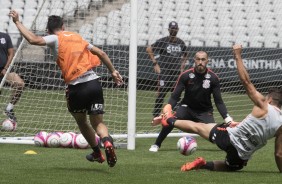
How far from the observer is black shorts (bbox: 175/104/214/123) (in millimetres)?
12281

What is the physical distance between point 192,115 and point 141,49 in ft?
26.8

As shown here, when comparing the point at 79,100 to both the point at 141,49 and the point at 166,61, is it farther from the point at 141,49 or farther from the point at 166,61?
the point at 141,49

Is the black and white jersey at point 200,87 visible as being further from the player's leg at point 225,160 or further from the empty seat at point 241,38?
the empty seat at point 241,38

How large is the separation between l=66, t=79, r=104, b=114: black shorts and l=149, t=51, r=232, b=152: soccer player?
8.73ft

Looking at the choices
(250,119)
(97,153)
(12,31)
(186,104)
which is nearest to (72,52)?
(97,153)

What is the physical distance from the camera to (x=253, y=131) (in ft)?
30.0

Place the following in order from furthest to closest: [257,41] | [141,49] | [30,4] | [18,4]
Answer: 1. [18,4]
2. [30,4]
3. [141,49]
4. [257,41]

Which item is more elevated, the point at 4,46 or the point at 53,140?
the point at 4,46

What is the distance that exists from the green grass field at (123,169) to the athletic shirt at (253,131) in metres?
0.33

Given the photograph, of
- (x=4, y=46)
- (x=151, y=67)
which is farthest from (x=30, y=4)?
(x=4, y=46)

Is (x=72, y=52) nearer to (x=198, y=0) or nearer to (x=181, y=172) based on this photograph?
(x=181, y=172)

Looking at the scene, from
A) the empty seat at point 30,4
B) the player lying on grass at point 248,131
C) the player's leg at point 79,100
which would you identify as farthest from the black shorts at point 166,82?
the empty seat at point 30,4

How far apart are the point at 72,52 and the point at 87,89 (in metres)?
0.49

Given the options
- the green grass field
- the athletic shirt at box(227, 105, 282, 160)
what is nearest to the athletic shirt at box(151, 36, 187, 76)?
the green grass field
